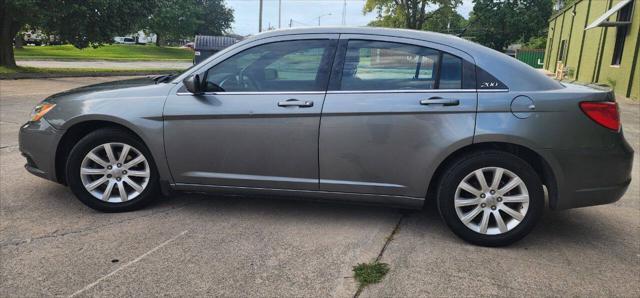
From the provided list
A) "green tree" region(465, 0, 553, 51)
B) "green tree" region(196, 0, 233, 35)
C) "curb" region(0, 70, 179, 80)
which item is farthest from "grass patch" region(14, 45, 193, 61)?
"green tree" region(465, 0, 553, 51)

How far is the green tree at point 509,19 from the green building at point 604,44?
1310 inches

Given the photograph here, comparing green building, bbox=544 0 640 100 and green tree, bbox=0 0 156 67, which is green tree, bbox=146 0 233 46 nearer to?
green tree, bbox=0 0 156 67

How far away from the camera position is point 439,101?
3574 mm

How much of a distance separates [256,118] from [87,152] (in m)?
1.49

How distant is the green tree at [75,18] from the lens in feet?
52.6

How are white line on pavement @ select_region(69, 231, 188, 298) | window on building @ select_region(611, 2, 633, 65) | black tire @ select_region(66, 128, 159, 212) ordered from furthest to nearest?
window on building @ select_region(611, 2, 633, 65) < black tire @ select_region(66, 128, 159, 212) < white line on pavement @ select_region(69, 231, 188, 298)

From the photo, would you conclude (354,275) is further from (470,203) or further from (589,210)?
(589,210)

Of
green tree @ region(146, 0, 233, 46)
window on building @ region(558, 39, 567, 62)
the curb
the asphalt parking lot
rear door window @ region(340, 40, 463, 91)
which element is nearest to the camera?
the asphalt parking lot

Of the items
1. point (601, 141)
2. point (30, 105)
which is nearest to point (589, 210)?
point (601, 141)

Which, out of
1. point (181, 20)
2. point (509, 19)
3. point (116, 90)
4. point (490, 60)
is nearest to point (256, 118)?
point (116, 90)

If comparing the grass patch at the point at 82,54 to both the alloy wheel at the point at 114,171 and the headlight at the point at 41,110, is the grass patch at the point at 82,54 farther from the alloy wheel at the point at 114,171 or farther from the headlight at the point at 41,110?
the alloy wheel at the point at 114,171

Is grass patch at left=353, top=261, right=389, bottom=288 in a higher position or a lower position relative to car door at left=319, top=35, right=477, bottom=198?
lower

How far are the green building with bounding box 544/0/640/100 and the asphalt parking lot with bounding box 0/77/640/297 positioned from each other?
14510 millimetres

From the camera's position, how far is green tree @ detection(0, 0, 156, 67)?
632 inches
